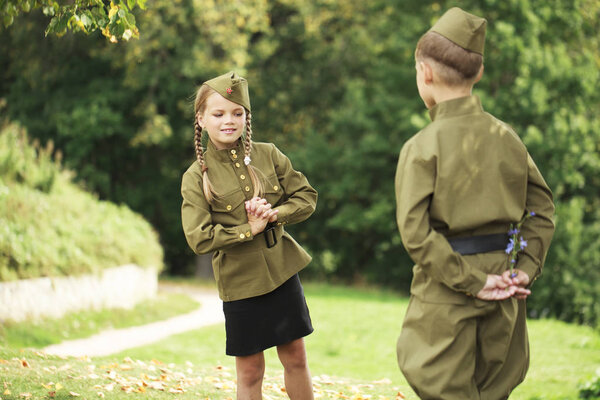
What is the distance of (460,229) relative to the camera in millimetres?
2912

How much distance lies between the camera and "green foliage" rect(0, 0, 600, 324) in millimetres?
16516

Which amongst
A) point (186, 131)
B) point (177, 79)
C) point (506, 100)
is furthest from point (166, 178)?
point (506, 100)

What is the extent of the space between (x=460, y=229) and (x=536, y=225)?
0.40 meters

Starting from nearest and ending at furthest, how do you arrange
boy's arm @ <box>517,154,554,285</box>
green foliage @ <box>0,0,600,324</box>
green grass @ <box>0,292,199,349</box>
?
boy's arm @ <box>517,154,554,285</box>
green grass @ <box>0,292,199,349</box>
green foliage @ <box>0,0,600,324</box>

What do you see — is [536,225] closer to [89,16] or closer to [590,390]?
[89,16]

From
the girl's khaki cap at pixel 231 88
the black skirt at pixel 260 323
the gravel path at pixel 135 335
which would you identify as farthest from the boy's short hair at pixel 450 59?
the gravel path at pixel 135 335

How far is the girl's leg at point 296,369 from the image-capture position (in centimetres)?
378

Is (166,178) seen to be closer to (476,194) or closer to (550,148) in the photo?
Result: (550,148)

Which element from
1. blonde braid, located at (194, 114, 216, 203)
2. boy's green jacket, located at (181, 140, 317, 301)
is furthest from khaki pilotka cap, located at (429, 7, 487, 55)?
blonde braid, located at (194, 114, 216, 203)

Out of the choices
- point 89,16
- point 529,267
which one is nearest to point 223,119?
point 89,16

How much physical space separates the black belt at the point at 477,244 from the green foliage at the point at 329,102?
12587 millimetres

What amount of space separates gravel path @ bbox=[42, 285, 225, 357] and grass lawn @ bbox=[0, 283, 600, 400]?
0.32m

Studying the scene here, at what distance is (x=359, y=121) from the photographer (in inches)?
757

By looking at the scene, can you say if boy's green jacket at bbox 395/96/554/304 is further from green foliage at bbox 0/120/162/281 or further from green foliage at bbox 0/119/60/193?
green foliage at bbox 0/119/60/193
